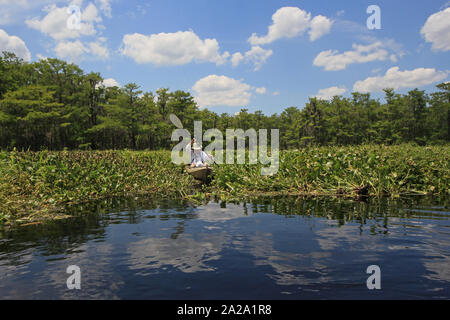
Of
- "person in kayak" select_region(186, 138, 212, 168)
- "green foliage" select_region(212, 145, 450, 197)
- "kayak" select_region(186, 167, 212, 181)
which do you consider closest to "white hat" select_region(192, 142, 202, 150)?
"person in kayak" select_region(186, 138, 212, 168)

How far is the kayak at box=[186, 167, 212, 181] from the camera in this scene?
42.7 ft

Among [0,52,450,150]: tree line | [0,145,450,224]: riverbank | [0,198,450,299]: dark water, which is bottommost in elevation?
[0,198,450,299]: dark water

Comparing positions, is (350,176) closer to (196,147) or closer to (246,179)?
(246,179)

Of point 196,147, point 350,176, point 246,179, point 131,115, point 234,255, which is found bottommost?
point 234,255

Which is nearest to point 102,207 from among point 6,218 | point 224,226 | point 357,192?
point 6,218

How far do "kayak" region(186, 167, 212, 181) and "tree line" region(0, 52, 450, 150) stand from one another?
95.8 ft

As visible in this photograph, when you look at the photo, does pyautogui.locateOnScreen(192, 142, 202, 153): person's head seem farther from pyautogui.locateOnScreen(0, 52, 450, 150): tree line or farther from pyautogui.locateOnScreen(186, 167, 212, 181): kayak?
pyautogui.locateOnScreen(0, 52, 450, 150): tree line

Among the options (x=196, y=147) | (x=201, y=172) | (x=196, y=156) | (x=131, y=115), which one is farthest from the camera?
(x=131, y=115)

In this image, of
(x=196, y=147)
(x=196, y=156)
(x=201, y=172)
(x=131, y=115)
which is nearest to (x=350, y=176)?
(x=201, y=172)

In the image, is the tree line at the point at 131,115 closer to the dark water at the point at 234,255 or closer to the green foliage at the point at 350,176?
the green foliage at the point at 350,176

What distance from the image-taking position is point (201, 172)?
13062 millimetres

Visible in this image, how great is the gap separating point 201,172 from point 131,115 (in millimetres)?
40128
